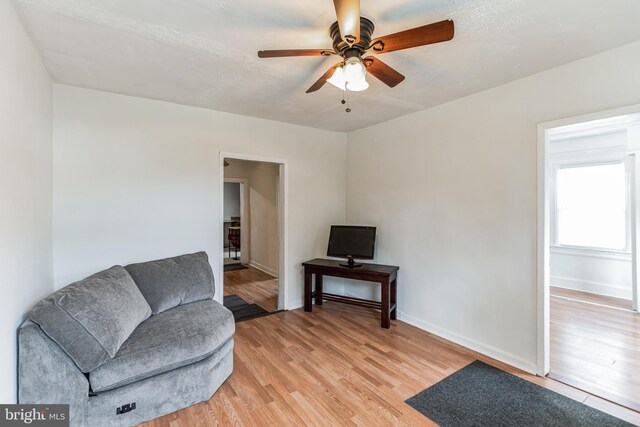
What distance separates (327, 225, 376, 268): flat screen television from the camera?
3826 millimetres

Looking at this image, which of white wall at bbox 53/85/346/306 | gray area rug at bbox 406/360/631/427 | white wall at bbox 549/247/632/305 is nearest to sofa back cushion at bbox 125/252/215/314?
white wall at bbox 53/85/346/306

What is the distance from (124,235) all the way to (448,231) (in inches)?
132

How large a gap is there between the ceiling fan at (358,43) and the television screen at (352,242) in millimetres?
2224

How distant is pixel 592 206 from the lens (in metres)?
4.72

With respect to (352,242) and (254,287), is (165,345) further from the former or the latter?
(254,287)

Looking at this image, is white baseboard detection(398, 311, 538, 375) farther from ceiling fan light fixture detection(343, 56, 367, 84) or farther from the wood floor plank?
ceiling fan light fixture detection(343, 56, 367, 84)

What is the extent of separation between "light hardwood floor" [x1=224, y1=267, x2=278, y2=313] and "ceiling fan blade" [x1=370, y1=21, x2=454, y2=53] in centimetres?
347

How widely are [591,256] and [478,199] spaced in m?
3.41

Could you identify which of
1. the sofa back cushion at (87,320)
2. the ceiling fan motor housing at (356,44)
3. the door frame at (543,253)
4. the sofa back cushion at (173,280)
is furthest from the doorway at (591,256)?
the sofa back cushion at (87,320)

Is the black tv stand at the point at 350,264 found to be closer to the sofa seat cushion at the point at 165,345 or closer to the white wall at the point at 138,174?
the white wall at the point at 138,174

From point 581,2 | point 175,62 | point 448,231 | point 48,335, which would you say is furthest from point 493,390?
point 175,62

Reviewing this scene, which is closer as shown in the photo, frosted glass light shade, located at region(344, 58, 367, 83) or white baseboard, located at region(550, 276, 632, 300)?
frosted glass light shade, located at region(344, 58, 367, 83)

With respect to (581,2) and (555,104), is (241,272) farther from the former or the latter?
(581,2)

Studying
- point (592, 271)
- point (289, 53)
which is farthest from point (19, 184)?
point (592, 271)
